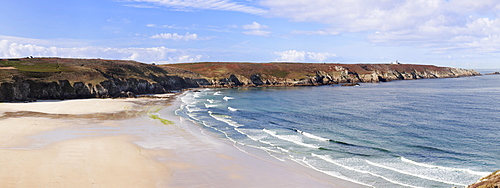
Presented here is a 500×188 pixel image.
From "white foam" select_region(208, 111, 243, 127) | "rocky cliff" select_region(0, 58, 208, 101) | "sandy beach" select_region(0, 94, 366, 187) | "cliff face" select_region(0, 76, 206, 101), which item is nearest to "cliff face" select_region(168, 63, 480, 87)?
"cliff face" select_region(0, 76, 206, 101)

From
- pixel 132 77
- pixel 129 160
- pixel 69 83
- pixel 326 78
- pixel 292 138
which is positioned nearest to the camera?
pixel 129 160

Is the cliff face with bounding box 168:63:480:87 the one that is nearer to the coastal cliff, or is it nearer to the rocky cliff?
the coastal cliff

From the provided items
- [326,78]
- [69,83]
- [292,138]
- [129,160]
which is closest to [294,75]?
[326,78]

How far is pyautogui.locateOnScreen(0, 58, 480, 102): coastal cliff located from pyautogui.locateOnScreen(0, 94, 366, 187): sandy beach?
30396 millimetres

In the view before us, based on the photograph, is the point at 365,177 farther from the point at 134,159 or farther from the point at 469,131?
the point at 469,131

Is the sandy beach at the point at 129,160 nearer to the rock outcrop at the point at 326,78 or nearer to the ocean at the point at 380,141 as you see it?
the ocean at the point at 380,141

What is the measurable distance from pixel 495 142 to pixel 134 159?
1206 inches

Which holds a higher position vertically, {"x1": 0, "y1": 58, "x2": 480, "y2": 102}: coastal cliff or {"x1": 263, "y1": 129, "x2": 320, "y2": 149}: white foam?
{"x1": 0, "y1": 58, "x2": 480, "y2": 102}: coastal cliff

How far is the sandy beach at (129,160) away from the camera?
53.0 ft

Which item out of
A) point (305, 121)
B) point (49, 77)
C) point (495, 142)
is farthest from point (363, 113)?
point (49, 77)

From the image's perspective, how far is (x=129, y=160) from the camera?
20125 millimetres

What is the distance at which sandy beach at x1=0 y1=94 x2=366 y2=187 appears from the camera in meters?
16.1

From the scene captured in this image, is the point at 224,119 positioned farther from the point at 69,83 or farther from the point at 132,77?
the point at 132,77

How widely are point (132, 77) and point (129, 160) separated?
68858mm
